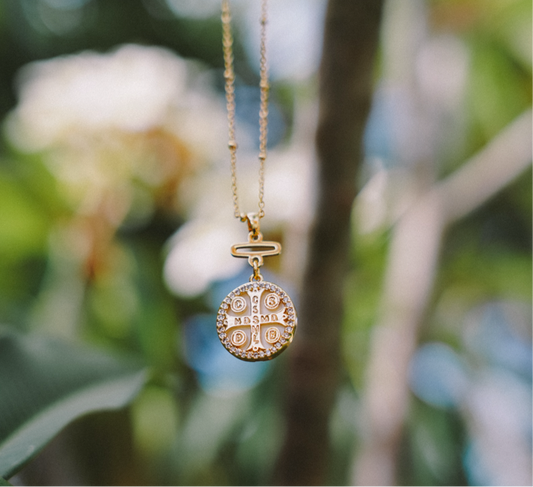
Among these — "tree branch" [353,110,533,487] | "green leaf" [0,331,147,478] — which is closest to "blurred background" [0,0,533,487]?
"tree branch" [353,110,533,487]

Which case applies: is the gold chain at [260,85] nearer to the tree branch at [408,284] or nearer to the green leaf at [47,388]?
the green leaf at [47,388]

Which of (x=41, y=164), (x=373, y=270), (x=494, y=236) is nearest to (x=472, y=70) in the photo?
(x=494, y=236)

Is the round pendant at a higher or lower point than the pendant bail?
lower

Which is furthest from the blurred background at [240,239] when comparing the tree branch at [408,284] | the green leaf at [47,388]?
the green leaf at [47,388]

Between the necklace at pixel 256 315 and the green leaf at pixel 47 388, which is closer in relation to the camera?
the green leaf at pixel 47 388

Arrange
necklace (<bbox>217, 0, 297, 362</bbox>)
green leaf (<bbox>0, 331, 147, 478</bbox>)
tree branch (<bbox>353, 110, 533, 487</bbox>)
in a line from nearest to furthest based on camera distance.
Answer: green leaf (<bbox>0, 331, 147, 478</bbox>)
necklace (<bbox>217, 0, 297, 362</bbox>)
tree branch (<bbox>353, 110, 533, 487</bbox>)

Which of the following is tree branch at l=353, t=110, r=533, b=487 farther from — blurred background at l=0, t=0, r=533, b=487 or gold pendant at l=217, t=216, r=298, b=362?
gold pendant at l=217, t=216, r=298, b=362

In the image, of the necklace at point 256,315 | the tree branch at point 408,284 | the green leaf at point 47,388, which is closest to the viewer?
the green leaf at point 47,388
